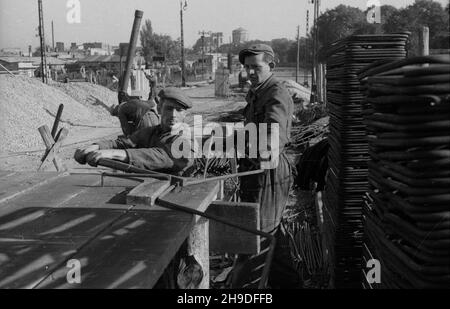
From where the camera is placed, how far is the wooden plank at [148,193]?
3.14m

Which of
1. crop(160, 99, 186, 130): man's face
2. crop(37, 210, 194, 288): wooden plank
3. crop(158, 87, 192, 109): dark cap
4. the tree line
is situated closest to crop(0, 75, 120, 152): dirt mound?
the tree line

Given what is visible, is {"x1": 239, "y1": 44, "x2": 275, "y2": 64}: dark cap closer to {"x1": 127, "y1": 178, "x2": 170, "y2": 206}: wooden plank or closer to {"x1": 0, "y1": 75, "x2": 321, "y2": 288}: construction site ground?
{"x1": 127, "y1": 178, "x2": 170, "y2": 206}: wooden plank

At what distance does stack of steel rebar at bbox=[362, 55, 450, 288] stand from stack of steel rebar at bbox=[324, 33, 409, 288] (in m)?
1.92

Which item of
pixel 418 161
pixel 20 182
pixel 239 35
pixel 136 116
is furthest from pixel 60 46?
pixel 418 161

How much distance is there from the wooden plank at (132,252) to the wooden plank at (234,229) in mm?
617

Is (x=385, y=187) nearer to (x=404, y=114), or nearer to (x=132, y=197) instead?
(x=404, y=114)

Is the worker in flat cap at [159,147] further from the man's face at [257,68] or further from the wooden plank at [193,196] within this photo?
the man's face at [257,68]

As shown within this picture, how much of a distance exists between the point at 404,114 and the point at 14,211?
99.3 inches

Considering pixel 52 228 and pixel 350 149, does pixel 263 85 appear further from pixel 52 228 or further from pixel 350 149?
pixel 52 228

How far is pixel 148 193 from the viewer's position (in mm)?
3186

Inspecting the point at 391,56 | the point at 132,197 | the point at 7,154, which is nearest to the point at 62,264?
the point at 132,197

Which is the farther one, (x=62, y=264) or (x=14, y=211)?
(x=14, y=211)

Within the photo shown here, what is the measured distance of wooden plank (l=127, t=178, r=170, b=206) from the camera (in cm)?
314
